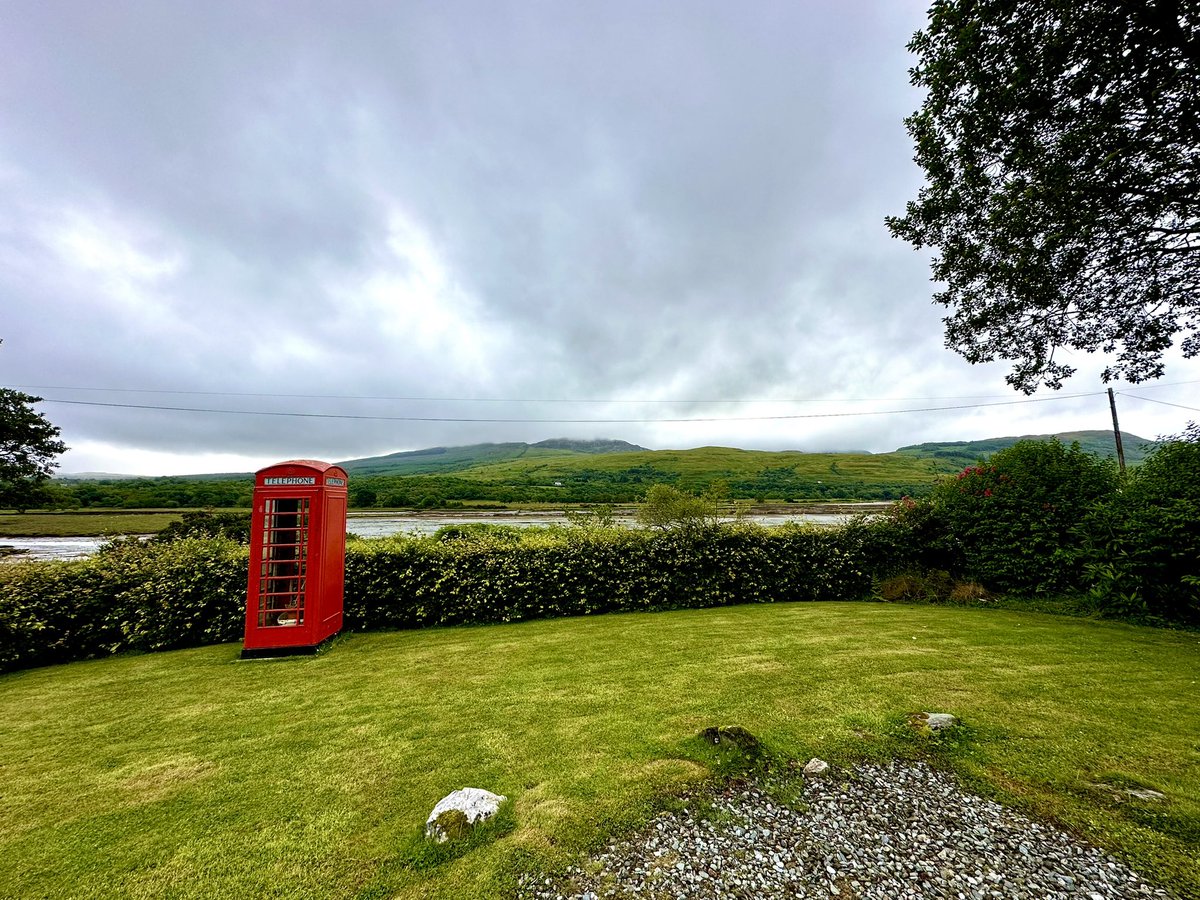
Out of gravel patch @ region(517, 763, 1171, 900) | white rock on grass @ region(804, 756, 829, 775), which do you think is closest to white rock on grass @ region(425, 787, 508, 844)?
gravel patch @ region(517, 763, 1171, 900)

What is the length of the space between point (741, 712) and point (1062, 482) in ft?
35.6

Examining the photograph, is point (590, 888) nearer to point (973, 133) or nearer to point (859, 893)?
point (859, 893)

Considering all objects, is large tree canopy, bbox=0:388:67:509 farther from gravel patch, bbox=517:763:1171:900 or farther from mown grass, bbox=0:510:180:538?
gravel patch, bbox=517:763:1171:900

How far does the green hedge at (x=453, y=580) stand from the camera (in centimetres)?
740

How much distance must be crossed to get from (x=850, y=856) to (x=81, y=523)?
193ft

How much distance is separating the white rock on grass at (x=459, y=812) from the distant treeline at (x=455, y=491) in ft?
44.3

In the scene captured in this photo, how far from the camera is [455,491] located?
69500 mm

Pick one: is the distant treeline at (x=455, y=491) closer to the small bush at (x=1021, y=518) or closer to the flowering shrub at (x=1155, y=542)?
the small bush at (x=1021, y=518)

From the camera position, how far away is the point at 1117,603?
863 cm

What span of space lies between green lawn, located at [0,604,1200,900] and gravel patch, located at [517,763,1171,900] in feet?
0.85

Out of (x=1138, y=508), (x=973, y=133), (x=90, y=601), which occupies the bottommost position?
(x=90, y=601)

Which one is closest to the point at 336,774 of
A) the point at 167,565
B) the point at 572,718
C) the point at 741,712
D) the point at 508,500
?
the point at 572,718

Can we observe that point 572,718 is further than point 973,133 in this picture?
No

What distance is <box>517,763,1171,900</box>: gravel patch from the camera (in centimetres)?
253
